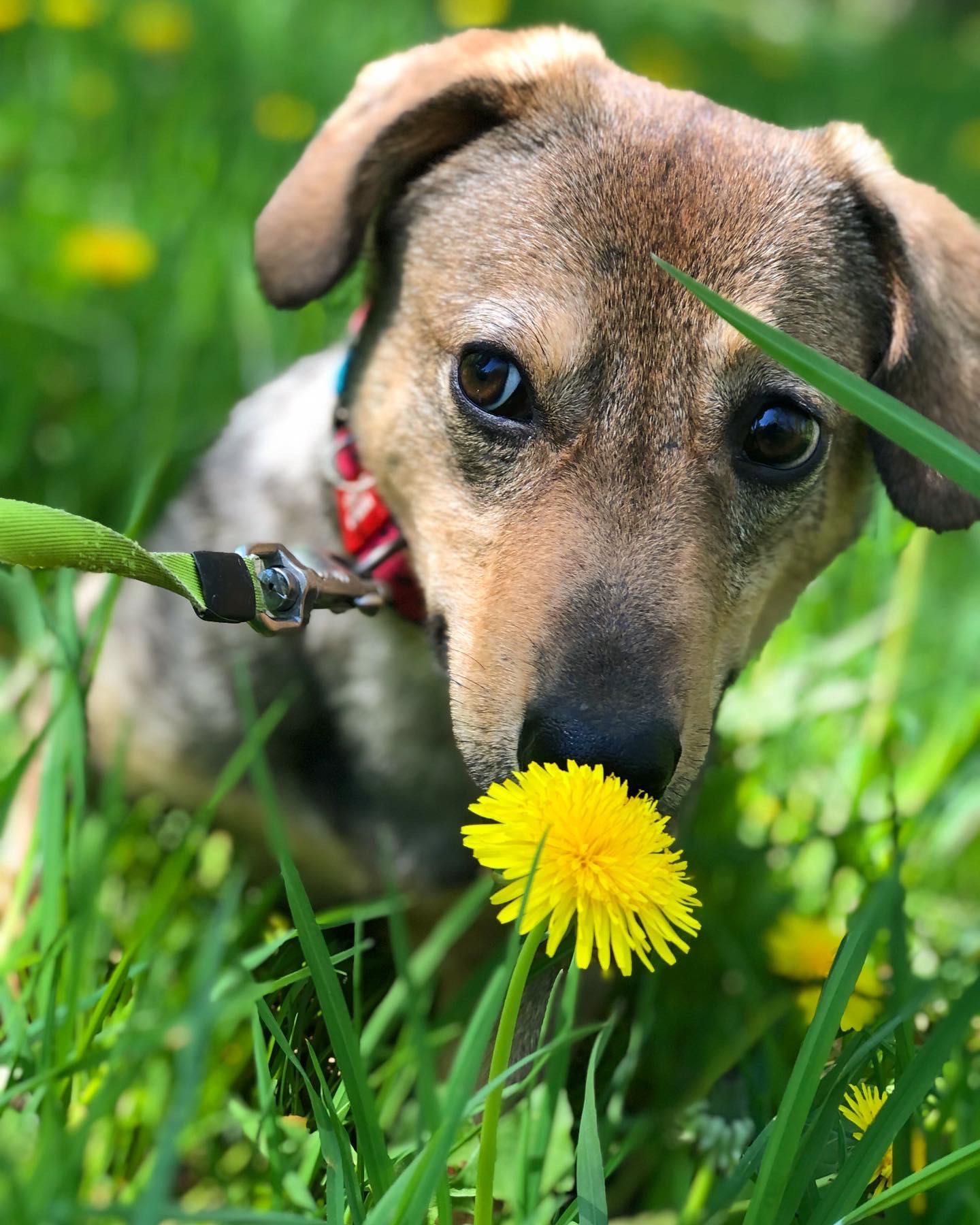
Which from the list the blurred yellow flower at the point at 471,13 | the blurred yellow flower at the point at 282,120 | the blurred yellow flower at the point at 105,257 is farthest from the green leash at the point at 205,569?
the blurred yellow flower at the point at 471,13

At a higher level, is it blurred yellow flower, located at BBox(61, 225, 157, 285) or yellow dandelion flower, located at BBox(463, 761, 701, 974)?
yellow dandelion flower, located at BBox(463, 761, 701, 974)

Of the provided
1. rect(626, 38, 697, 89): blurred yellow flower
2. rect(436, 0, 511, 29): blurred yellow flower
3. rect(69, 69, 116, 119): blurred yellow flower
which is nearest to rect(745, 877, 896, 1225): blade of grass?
rect(69, 69, 116, 119): blurred yellow flower

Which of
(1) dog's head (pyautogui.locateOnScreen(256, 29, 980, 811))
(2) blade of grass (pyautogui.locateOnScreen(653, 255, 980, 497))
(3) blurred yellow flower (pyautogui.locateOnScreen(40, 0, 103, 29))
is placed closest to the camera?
(2) blade of grass (pyautogui.locateOnScreen(653, 255, 980, 497))

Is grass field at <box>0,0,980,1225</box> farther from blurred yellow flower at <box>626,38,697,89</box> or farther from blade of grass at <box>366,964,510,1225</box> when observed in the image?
blurred yellow flower at <box>626,38,697,89</box>

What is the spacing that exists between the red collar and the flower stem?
3.51 feet

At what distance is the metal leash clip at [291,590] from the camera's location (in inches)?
67.9

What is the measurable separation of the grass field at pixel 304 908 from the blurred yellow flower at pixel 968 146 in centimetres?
370

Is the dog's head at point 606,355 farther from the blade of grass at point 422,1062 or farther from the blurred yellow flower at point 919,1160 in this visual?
the blurred yellow flower at point 919,1160

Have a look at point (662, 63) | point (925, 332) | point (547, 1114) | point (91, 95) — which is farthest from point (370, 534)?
point (662, 63)

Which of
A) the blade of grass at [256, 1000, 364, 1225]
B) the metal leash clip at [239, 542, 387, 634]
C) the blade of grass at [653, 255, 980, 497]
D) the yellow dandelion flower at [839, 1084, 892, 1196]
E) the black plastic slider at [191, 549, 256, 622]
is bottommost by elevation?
the blade of grass at [256, 1000, 364, 1225]

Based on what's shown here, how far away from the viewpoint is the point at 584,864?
48.4 inches

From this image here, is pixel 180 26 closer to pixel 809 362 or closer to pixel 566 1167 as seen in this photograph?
pixel 809 362

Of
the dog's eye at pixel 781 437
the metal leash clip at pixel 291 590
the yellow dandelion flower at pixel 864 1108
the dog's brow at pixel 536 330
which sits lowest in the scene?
the yellow dandelion flower at pixel 864 1108

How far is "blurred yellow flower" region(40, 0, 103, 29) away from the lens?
14.7 feet
